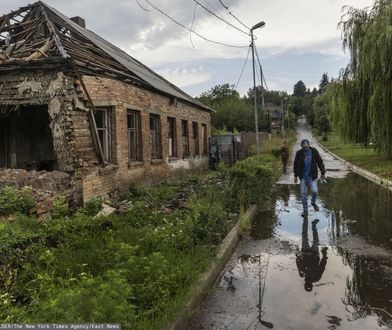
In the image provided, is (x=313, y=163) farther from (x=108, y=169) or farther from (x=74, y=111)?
(x=74, y=111)

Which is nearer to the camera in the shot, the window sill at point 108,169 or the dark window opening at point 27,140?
the window sill at point 108,169

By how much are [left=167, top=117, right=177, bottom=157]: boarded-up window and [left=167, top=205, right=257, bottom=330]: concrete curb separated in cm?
1090

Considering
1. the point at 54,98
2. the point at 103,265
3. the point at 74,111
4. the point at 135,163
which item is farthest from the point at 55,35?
the point at 103,265

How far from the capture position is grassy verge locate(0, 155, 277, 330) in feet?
11.4

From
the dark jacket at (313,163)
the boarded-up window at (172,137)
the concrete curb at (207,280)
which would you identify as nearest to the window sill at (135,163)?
the boarded-up window at (172,137)

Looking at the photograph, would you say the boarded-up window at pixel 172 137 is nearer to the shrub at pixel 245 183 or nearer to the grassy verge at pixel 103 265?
the shrub at pixel 245 183

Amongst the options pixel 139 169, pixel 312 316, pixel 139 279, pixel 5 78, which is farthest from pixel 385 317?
pixel 139 169

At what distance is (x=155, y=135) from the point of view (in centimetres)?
1633

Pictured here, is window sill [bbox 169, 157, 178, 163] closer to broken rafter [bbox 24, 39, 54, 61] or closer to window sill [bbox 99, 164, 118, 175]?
window sill [bbox 99, 164, 118, 175]

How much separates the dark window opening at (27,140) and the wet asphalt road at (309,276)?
23.1 feet

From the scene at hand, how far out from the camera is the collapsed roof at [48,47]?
980 cm

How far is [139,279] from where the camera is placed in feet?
14.9

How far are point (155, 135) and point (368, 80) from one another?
12595 mm

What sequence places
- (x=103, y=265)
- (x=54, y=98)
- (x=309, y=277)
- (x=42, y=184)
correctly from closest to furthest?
(x=103, y=265), (x=309, y=277), (x=42, y=184), (x=54, y=98)
